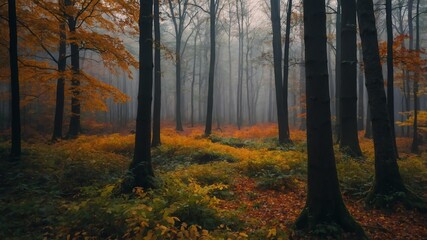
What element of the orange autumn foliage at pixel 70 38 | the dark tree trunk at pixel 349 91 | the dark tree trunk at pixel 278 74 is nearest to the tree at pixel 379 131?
the dark tree trunk at pixel 349 91

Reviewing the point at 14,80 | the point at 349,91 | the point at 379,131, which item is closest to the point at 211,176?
the point at 379,131

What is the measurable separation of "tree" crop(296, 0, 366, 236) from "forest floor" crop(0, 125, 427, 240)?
11.1 inches

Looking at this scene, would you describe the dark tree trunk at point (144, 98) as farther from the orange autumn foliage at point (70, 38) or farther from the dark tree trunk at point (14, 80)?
the dark tree trunk at point (14, 80)

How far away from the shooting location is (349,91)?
10.6 m

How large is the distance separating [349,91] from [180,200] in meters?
8.23

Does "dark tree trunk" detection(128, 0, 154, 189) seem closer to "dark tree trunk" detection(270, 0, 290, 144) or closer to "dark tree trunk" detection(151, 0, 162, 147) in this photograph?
"dark tree trunk" detection(151, 0, 162, 147)

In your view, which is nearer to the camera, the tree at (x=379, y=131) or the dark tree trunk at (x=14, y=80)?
the tree at (x=379, y=131)

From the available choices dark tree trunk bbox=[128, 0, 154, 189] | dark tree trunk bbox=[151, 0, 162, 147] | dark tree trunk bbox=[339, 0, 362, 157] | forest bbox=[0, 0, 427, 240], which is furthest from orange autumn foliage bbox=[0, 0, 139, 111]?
dark tree trunk bbox=[339, 0, 362, 157]

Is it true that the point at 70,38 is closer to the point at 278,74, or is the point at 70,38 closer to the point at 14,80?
the point at 14,80

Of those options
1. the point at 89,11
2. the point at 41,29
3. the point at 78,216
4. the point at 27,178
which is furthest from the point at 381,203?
the point at 89,11

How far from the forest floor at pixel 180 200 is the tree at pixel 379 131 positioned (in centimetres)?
36

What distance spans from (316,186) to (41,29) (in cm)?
1302

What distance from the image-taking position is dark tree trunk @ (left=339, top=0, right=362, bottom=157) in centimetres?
1052

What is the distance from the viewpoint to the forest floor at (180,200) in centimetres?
453
